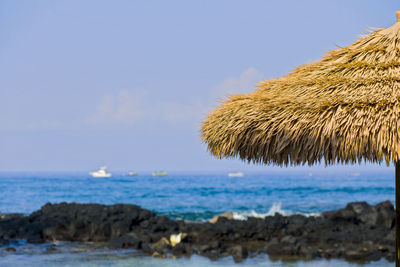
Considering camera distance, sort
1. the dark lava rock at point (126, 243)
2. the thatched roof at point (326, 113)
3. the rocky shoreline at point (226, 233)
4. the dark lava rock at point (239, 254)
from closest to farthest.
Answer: the thatched roof at point (326, 113) → the dark lava rock at point (239, 254) → the rocky shoreline at point (226, 233) → the dark lava rock at point (126, 243)

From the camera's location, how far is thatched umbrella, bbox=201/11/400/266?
370 cm

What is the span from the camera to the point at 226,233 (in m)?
10.0

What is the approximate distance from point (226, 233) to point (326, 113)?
6531 millimetres

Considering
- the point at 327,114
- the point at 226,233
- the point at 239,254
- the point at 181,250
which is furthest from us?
the point at 226,233

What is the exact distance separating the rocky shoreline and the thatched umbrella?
4.47 metres

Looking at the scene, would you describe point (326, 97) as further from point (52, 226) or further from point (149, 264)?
point (52, 226)

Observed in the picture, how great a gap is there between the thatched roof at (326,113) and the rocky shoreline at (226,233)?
→ 4.58m

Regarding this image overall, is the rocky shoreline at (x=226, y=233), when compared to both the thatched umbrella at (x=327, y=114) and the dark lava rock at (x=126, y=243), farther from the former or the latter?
the thatched umbrella at (x=327, y=114)

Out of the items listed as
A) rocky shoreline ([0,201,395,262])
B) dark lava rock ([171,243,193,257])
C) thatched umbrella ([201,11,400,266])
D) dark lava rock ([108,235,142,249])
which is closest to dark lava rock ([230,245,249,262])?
rocky shoreline ([0,201,395,262])

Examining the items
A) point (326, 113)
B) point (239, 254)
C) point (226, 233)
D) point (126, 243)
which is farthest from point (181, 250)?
point (326, 113)

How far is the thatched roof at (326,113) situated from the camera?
3.70m

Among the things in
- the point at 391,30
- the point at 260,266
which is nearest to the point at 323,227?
the point at 260,266

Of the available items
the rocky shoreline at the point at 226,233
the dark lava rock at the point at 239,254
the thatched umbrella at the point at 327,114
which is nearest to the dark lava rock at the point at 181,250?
the rocky shoreline at the point at 226,233

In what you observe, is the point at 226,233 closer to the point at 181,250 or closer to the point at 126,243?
the point at 181,250
